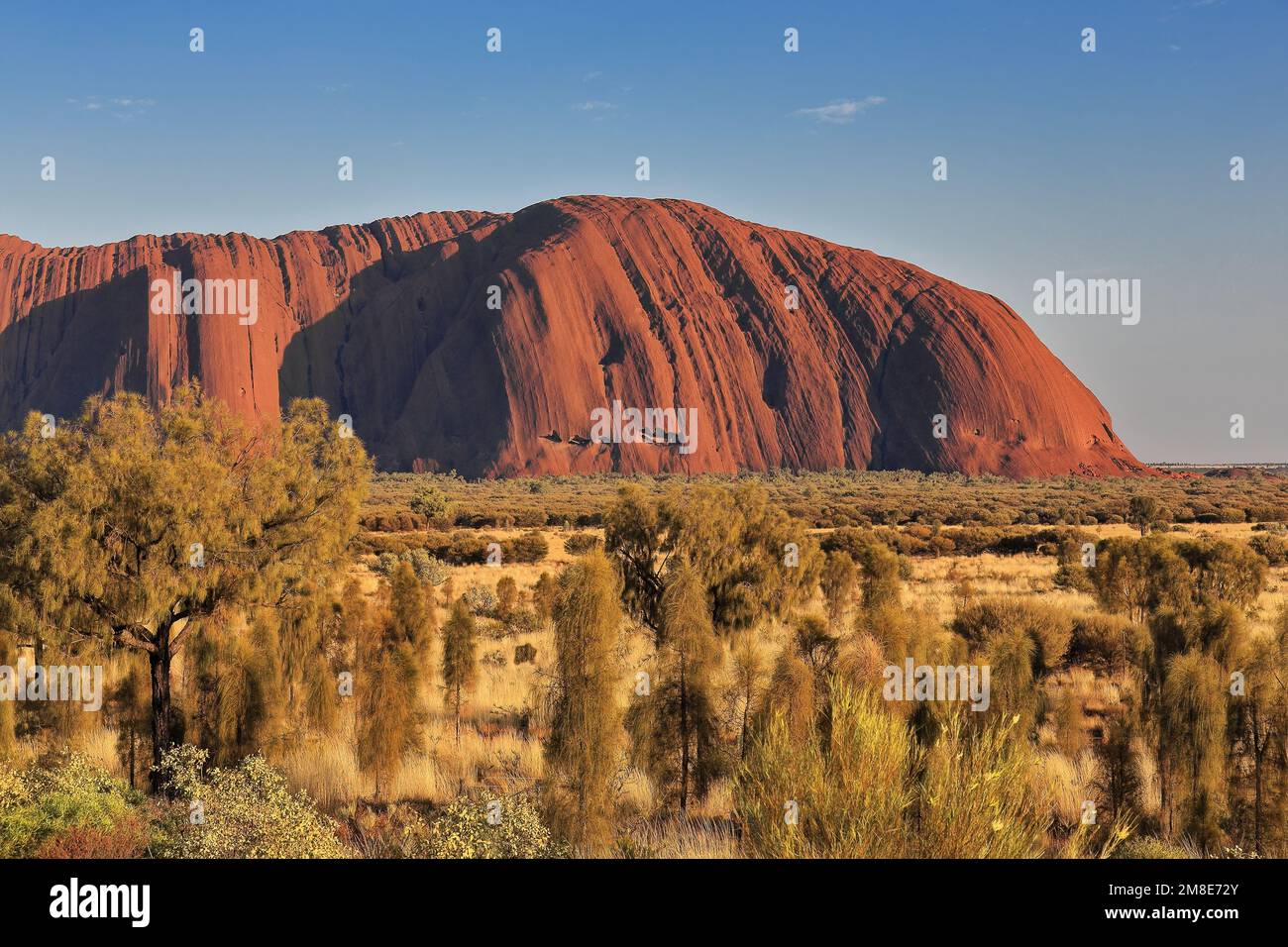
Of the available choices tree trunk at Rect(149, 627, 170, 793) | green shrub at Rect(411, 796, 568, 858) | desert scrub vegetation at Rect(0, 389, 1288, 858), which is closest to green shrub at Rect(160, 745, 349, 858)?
desert scrub vegetation at Rect(0, 389, 1288, 858)

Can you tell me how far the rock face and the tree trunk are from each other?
8397 centimetres

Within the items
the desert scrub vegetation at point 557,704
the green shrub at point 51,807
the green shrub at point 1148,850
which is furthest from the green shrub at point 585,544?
the green shrub at point 1148,850

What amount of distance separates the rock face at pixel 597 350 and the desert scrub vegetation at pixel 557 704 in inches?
3204

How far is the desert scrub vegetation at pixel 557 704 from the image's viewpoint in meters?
6.29

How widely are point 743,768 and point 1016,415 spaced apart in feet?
356

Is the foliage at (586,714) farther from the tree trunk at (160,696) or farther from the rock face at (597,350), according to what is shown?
the rock face at (597,350)

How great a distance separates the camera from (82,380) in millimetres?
108125

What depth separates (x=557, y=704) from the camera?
794 cm

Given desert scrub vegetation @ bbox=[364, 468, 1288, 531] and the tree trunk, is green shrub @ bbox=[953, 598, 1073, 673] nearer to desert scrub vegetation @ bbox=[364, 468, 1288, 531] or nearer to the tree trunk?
desert scrub vegetation @ bbox=[364, 468, 1288, 531]

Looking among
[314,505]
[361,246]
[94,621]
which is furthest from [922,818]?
[361,246]

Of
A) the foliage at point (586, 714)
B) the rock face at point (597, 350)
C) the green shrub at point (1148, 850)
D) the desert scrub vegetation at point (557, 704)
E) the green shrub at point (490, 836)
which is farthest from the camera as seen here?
the rock face at point (597, 350)

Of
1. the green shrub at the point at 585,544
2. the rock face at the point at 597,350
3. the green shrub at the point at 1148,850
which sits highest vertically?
the rock face at the point at 597,350

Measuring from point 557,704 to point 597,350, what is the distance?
321 feet
